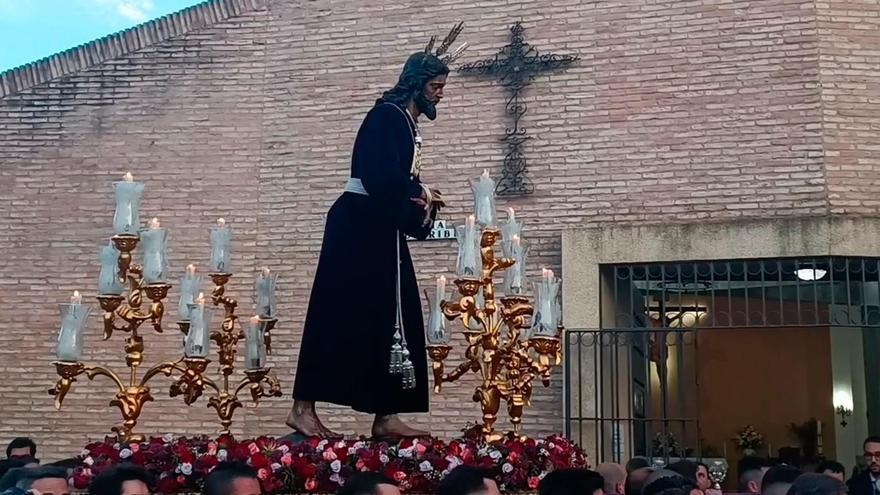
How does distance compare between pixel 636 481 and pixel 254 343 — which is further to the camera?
pixel 254 343

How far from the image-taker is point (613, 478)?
585 cm

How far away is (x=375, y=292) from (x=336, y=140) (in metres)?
5.17

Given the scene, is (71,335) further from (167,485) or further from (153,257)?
(167,485)

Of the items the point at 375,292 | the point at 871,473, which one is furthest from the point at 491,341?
the point at 871,473

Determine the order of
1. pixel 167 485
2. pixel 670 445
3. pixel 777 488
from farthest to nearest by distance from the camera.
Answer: pixel 670 445
pixel 167 485
pixel 777 488

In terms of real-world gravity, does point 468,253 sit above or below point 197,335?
above

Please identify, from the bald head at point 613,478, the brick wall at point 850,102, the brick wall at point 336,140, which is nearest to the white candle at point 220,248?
the bald head at point 613,478

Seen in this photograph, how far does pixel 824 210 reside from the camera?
9312mm

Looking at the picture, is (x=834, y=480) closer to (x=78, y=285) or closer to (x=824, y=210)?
(x=824, y=210)

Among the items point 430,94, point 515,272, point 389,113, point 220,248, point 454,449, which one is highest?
point 430,94

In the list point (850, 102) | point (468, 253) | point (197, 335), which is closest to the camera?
point (468, 253)

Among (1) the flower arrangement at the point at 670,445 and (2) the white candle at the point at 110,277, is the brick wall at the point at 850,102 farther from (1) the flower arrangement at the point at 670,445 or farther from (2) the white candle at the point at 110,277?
(2) the white candle at the point at 110,277

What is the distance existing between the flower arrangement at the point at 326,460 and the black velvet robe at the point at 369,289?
33 centimetres

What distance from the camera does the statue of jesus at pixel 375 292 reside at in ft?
18.2
